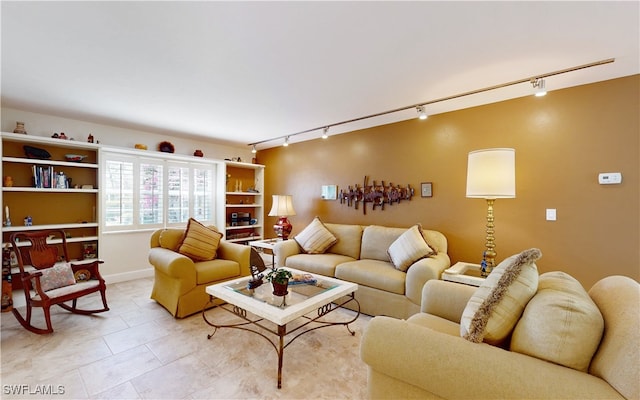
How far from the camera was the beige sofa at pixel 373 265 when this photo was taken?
8.79 feet

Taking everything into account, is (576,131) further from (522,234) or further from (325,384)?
(325,384)

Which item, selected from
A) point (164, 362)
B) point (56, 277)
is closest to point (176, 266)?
point (164, 362)

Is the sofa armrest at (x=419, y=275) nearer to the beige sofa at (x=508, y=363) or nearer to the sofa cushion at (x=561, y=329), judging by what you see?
the beige sofa at (x=508, y=363)

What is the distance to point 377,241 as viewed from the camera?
11.6 feet

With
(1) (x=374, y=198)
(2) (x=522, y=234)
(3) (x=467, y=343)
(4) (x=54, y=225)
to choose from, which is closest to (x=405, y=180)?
(1) (x=374, y=198)

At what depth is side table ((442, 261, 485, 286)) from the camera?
97.7 inches

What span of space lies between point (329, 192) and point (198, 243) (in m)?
2.22

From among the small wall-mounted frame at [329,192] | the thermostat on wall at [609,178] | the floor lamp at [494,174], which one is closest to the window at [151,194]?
the small wall-mounted frame at [329,192]

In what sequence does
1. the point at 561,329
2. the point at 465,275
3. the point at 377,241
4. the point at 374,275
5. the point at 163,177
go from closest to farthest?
the point at 561,329 → the point at 465,275 → the point at 374,275 → the point at 377,241 → the point at 163,177

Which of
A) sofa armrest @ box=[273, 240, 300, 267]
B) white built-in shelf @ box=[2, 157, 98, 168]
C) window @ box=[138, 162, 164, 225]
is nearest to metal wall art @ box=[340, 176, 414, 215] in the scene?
sofa armrest @ box=[273, 240, 300, 267]

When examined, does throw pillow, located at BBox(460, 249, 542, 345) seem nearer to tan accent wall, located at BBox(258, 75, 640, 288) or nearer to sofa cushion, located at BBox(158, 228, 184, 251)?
tan accent wall, located at BBox(258, 75, 640, 288)

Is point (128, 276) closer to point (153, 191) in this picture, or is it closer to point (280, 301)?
point (153, 191)

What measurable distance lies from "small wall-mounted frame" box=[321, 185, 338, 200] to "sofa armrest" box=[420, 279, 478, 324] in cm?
270

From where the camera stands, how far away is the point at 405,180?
3762 millimetres
